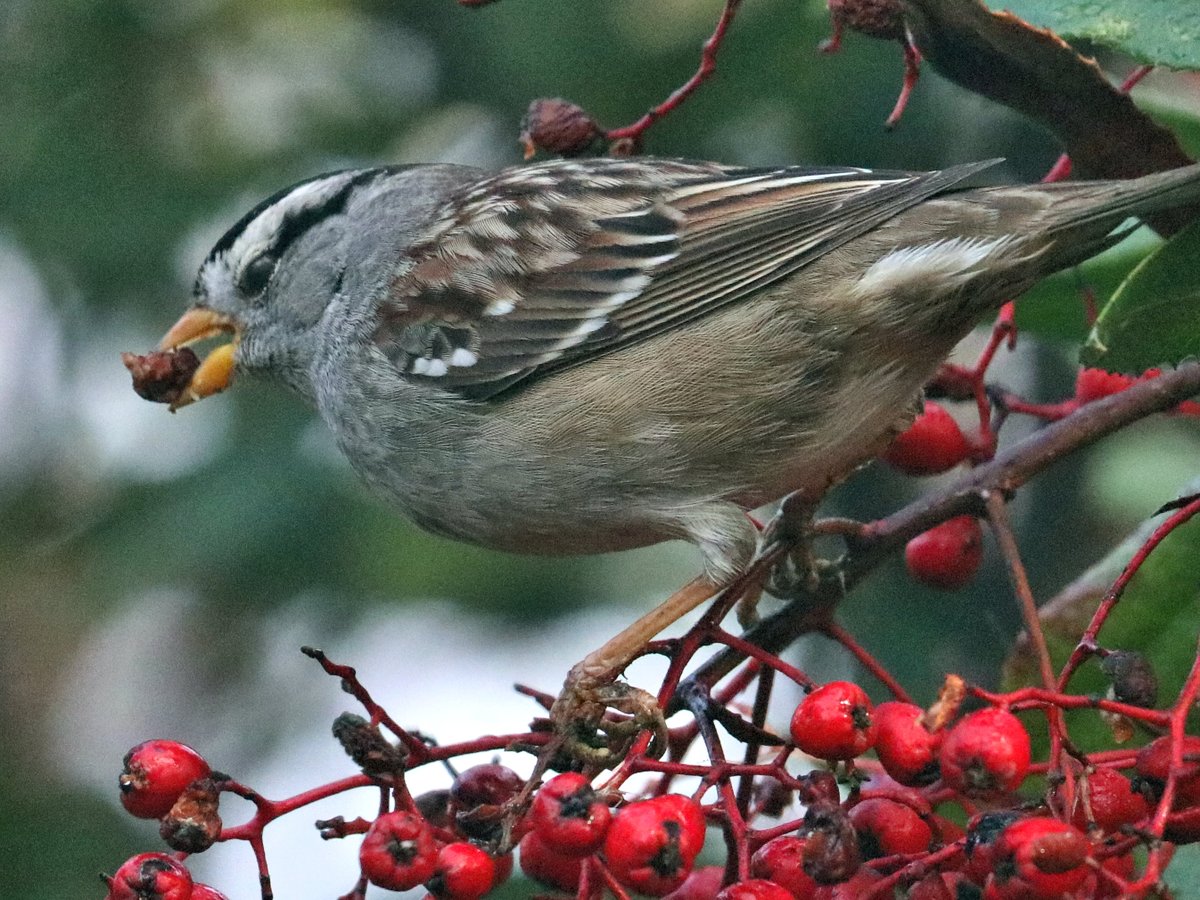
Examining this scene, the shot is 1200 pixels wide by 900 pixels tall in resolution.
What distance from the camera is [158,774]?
7.64 feet

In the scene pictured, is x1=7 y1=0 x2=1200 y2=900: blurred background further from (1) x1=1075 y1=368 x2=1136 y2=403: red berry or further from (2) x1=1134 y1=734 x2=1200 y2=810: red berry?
(2) x1=1134 y1=734 x2=1200 y2=810: red berry

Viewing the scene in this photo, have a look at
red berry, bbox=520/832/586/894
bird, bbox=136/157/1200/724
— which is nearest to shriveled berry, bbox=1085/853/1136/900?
red berry, bbox=520/832/586/894

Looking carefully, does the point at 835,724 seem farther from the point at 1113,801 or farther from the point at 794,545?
the point at 794,545

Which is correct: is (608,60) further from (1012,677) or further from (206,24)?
(1012,677)

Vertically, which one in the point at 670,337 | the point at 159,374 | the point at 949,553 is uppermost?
the point at 159,374

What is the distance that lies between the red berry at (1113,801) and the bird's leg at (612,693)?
0.65 metres

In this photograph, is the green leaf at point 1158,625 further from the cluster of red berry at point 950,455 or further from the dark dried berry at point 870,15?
the dark dried berry at point 870,15

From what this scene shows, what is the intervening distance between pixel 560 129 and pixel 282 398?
67.5 inches

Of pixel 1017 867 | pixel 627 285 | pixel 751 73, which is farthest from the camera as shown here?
pixel 751 73

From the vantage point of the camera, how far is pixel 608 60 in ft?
14.1

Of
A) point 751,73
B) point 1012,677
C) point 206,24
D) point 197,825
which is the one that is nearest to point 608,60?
point 751,73

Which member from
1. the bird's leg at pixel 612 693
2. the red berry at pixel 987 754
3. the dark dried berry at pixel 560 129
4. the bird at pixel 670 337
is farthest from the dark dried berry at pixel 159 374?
the red berry at pixel 987 754

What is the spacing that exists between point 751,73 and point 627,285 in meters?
1.18

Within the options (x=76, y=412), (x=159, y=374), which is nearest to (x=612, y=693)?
(x=159, y=374)
